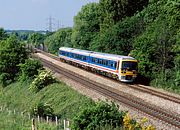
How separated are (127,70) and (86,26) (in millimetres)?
Result: 38174

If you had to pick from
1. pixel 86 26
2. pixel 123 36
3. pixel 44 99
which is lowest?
pixel 44 99

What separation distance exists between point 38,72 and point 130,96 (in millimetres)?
13715

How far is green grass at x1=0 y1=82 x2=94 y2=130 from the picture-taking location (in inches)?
1035

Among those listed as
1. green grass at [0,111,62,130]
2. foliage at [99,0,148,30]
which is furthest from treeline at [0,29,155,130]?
foliage at [99,0,148,30]

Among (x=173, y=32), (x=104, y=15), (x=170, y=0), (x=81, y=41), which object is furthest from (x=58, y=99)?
(x=81, y=41)

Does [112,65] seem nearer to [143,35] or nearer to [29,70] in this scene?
[143,35]

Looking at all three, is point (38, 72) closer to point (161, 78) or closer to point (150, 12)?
point (161, 78)

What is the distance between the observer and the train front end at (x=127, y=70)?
125 feet

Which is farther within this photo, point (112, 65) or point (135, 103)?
point (112, 65)

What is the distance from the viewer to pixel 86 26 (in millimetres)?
75312

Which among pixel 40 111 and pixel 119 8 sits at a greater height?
pixel 119 8

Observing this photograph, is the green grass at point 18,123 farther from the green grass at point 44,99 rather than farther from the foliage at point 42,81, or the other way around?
the foliage at point 42,81

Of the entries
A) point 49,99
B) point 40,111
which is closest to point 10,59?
point 49,99

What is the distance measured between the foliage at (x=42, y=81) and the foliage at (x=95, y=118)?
19.3 m
